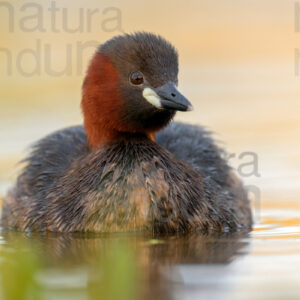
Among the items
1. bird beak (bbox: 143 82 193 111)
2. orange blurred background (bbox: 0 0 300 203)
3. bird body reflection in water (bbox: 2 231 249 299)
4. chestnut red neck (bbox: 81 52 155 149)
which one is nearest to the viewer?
bird body reflection in water (bbox: 2 231 249 299)

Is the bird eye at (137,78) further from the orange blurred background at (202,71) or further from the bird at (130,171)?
the orange blurred background at (202,71)

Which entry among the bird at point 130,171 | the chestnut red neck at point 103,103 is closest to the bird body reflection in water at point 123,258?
the bird at point 130,171

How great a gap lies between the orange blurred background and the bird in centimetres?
240

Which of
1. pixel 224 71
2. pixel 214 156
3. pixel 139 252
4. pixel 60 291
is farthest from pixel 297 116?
pixel 60 291

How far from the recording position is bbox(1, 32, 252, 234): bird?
855 cm

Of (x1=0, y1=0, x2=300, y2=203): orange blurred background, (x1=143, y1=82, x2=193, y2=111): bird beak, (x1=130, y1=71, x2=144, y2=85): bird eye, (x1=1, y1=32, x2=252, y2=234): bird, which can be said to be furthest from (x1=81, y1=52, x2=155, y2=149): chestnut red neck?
(x1=0, y1=0, x2=300, y2=203): orange blurred background

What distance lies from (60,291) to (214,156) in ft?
16.8

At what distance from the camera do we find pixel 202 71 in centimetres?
1675

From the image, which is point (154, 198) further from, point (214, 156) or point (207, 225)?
point (214, 156)

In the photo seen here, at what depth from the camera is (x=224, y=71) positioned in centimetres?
1673

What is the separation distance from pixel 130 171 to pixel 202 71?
27.1 ft

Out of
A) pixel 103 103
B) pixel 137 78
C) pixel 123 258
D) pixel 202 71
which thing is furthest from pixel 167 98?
pixel 202 71

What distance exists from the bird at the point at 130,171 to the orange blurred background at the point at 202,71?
240 centimetres

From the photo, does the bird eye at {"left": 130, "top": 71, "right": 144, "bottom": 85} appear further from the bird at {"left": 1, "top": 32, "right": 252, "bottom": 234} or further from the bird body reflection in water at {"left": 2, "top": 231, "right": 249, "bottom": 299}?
the bird body reflection in water at {"left": 2, "top": 231, "right": 249, "bottom": 299}
